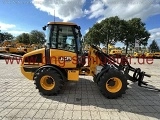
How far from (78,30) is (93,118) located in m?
3.58

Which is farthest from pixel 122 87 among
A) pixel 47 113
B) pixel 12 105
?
pixel 12 105

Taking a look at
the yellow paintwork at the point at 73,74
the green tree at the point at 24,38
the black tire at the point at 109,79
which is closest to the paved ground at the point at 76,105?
the black tire at the point at 109,79

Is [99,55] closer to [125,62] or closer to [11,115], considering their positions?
[125,62]

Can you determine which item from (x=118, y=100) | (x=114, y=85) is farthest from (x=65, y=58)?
(x=118, y=100)

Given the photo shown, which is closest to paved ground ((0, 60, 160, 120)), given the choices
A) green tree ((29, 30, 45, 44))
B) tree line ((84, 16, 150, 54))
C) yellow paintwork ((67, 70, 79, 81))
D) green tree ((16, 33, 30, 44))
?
yellow paintwork ((67, 70, 79, 81))

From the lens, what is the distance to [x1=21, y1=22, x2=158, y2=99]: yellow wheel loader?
6.48 meters

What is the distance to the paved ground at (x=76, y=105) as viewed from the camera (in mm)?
4949

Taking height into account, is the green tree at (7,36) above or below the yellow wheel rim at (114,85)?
above

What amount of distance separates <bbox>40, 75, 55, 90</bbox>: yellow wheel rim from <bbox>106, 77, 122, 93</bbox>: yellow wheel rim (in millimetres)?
1958

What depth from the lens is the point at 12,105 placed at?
5.67m

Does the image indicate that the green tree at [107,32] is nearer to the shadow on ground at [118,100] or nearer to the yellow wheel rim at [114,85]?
the shadow on ground at [118,100]

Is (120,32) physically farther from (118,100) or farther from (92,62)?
(118,100)

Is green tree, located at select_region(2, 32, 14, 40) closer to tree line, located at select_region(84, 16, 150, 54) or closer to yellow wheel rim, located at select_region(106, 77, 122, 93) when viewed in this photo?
tree line, located at select_region(84, 16, 150, 54)

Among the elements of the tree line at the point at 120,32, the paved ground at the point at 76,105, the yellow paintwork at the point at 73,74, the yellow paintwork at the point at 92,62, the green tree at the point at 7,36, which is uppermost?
the green tree at the point at 7,36
